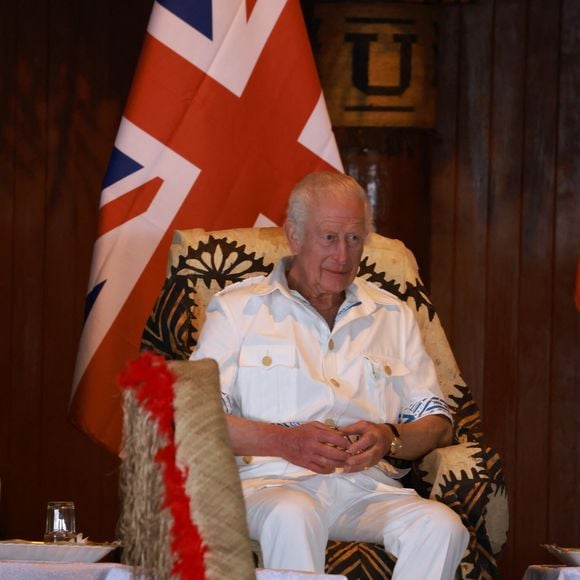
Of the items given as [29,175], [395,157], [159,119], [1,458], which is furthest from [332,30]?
[1,458]

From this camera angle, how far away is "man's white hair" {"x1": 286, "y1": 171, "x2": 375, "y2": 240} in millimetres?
2822

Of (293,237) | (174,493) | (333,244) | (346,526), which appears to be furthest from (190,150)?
(174,493)

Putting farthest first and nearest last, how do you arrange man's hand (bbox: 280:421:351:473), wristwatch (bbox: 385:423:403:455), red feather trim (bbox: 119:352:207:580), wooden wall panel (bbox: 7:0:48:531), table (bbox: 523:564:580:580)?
1. wooden wall panel (bbox: 7:0:48:531)
2. wristwatch (bbox: 385:423:403:455)
3. man's hand (bbox: 280:421:351:473)
4. table (bbox: 523:564:580:580)
5. red feather trim (bbox: 119:352:207:580)

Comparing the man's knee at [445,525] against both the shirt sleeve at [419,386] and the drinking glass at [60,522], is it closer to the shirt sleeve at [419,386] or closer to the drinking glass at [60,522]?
the shirt sleeve at [419,386]

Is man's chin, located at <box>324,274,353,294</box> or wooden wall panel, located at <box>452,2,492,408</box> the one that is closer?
man's chin, located at <box>324,274,353,294</box>

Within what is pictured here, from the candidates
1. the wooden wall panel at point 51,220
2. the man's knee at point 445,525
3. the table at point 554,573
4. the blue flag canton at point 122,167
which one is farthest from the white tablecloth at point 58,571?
the wooden wall panel at point 51,220

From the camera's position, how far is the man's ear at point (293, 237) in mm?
2863

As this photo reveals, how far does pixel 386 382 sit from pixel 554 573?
1.03 meters

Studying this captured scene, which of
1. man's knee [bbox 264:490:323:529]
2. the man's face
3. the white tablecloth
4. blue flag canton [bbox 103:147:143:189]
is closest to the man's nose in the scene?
the man's face

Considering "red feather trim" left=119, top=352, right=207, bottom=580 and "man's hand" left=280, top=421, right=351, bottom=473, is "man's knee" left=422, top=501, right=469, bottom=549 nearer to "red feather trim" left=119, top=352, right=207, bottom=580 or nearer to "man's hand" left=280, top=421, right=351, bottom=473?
"man's hand" left=280, top=421, right=351, bottom=473

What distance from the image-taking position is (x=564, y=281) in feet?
14.0

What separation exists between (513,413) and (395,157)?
99cm

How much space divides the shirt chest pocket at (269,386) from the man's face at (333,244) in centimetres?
21

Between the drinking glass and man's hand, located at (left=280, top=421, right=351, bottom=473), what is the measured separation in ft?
1.47
